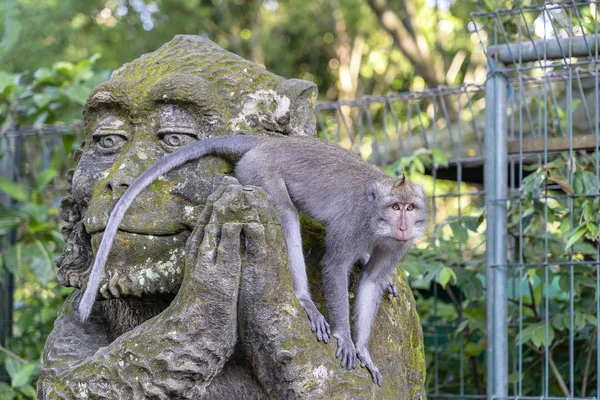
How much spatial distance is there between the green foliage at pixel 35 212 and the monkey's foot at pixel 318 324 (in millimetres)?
3423

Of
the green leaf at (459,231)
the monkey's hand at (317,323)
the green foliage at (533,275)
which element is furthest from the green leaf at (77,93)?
the monkey's hand at (317,323)

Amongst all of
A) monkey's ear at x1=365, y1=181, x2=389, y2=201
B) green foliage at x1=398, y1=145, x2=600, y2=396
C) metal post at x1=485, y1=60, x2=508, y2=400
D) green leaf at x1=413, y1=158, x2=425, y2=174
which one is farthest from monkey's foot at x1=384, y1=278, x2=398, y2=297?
green leaf at x1=413, y1=158, x2=425, y2=174

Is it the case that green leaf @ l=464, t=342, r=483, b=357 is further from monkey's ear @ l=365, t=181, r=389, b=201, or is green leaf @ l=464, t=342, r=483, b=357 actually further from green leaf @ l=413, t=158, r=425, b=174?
monkey's ear @ l=365, t=181, r=389, b=201

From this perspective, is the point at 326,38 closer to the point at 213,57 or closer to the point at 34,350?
the point at 34,350

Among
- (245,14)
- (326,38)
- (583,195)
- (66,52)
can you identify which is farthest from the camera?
(326,38)

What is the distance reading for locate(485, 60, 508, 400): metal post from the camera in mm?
5008

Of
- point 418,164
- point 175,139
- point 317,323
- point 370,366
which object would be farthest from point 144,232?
point 418,164

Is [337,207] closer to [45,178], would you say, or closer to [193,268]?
[193,268]

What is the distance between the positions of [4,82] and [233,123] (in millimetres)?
4212

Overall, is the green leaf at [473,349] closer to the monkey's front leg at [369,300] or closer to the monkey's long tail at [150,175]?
the monkey's front leg at [369,300]

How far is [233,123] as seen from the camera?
10.8 ft

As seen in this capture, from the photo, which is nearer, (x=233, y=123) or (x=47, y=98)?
(x=233, y=123)

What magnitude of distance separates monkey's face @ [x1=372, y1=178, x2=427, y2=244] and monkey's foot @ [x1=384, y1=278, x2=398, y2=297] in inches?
7.3

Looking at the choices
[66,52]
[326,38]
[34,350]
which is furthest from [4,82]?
[326,38]
